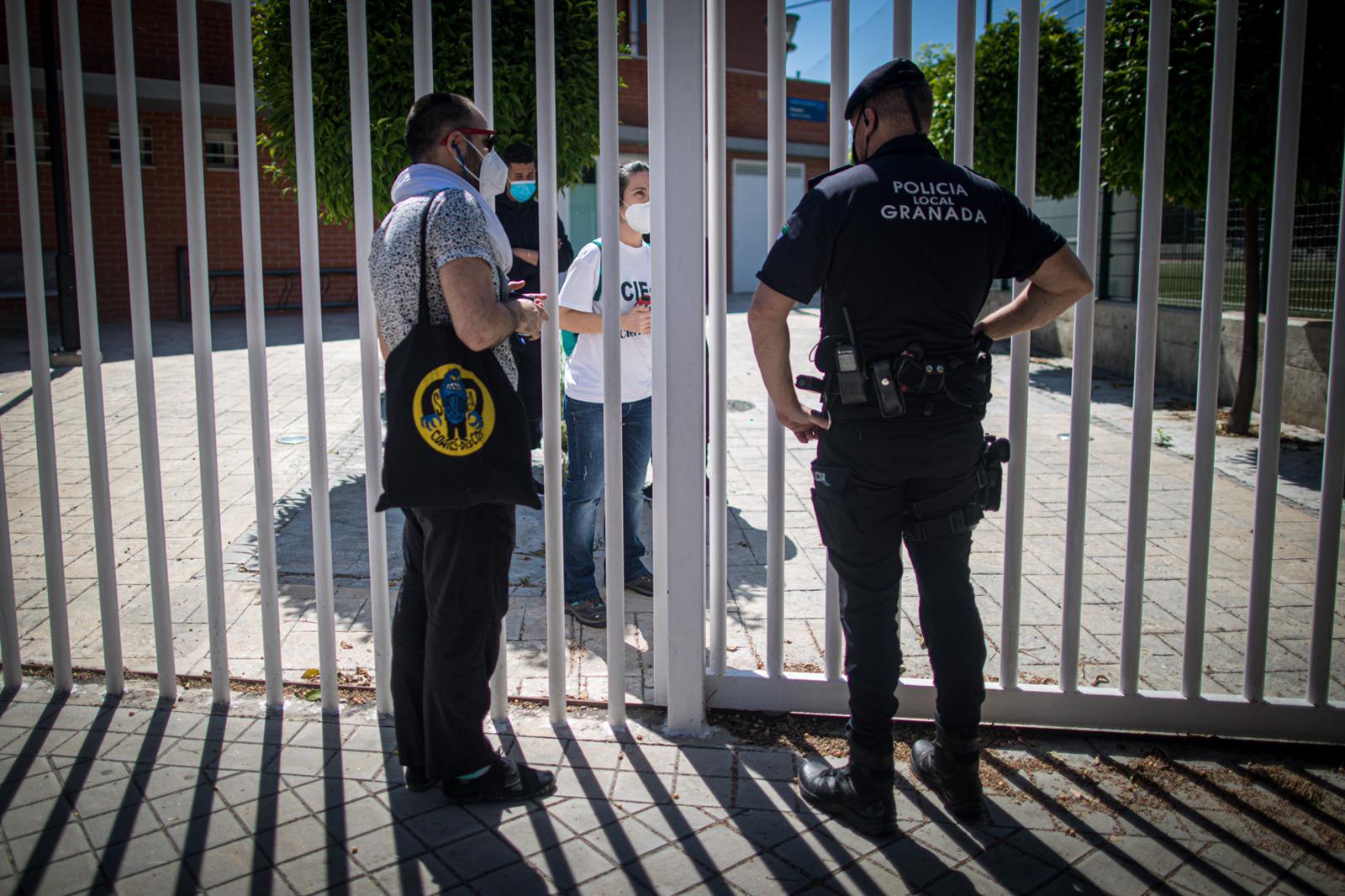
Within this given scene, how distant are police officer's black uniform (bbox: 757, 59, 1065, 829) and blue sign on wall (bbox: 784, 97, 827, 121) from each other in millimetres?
22469

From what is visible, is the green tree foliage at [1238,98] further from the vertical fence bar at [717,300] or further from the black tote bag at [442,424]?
the black tote bag at [442,424]

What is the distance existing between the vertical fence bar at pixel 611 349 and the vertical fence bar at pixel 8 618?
2.13m

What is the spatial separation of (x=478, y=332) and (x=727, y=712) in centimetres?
169

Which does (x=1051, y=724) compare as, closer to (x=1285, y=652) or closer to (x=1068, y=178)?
(x=1285, y=652)

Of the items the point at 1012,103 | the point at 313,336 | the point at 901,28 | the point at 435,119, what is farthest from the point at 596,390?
the point at 1012,103

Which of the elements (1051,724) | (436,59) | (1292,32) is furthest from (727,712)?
(436,59)

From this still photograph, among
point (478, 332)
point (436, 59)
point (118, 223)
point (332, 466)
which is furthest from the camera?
point (118, 223)

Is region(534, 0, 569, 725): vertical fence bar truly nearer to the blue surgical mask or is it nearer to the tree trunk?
the blue surgical mask

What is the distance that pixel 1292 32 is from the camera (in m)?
3.06

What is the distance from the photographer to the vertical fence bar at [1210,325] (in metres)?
3.11

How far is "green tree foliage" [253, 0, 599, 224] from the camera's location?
5.50m

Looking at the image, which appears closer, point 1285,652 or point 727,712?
point 727,712

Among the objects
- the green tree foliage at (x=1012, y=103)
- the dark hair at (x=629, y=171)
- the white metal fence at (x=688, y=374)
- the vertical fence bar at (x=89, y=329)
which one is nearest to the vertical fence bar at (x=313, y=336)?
the white metal fence at (x=688, y=374)

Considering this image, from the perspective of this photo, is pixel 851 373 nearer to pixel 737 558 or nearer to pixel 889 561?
pixel 889 561
